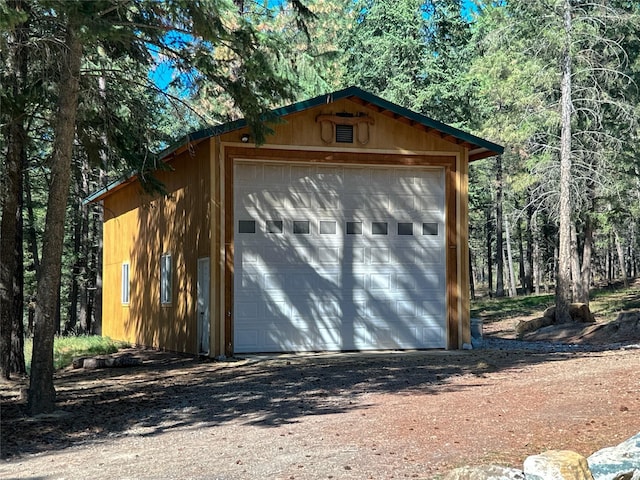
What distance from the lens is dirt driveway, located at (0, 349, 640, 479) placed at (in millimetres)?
6602

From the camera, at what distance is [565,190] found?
21.7m

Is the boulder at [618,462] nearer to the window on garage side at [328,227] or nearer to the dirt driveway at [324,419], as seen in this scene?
the dirt driveway at [324,419]

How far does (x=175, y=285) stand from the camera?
A: 17094mm

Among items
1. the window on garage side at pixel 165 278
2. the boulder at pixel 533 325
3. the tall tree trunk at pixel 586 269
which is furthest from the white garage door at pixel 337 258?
the tall tree trunk at pixel 586 269

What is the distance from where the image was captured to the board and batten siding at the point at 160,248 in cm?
1561

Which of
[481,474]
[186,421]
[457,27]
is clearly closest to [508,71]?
[457,27]

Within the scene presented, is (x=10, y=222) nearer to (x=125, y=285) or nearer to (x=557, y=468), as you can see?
(x=125, y=285)

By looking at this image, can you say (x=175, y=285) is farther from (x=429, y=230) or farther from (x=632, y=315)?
(x=632, y=315)

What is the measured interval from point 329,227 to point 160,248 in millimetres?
4626

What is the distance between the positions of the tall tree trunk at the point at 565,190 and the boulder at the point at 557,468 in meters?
16.6

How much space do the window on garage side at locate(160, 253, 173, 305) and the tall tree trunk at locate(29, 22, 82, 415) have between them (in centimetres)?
790

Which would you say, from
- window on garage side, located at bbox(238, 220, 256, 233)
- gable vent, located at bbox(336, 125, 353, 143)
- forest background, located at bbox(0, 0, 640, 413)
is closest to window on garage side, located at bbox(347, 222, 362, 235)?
gable vent, located at bbox(336, 125, 353, 143)

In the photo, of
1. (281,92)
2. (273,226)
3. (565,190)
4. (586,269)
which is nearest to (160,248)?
(273,226)

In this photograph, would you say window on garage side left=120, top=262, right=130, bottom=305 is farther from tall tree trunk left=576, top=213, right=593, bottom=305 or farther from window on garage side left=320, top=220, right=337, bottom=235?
tall tree trunk left=576, top=213, right=593, bottom=305
